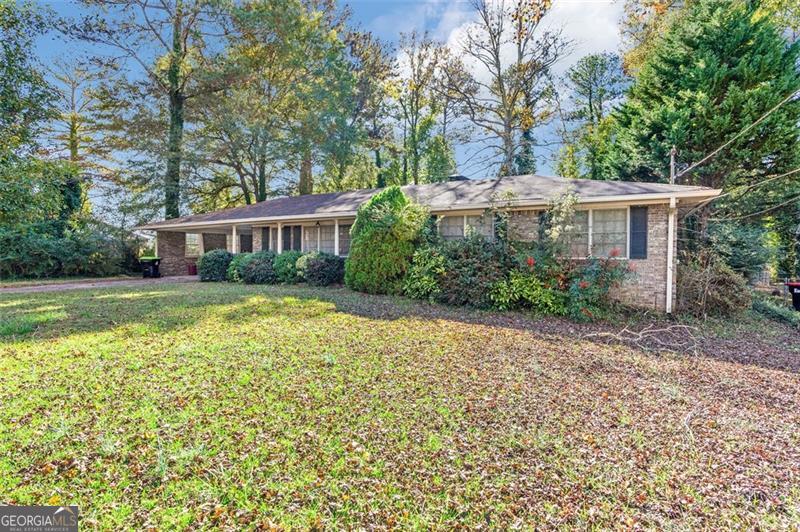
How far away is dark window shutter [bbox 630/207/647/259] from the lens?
9156 mm

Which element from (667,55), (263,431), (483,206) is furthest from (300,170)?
(263,431)

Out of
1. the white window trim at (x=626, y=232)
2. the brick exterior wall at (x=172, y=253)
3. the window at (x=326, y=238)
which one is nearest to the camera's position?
the white window trim at (x=626, y=232)

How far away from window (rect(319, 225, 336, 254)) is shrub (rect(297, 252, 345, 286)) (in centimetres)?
145

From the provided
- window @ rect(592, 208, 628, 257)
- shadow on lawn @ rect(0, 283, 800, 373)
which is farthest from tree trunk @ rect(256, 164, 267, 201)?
window @ rect(592, 208, 628, 257)

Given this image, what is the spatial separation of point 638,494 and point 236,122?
21.4m

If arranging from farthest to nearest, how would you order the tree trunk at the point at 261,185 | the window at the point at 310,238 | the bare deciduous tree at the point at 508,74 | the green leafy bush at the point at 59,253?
the tree trunk at the point at 261,185 → the bare deciduous tree at the point at 508,74 → the green leafy bush at the point at 59,253 → the window at the point at 310,238

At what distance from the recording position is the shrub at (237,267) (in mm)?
14117

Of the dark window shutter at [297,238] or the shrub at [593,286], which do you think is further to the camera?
the dark window shutter at [297,238]

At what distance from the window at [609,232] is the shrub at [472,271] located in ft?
8.23

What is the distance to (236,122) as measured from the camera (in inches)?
766

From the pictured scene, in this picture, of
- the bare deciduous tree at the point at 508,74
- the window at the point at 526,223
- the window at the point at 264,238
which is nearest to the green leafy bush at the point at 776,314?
the window at the point at 526,223

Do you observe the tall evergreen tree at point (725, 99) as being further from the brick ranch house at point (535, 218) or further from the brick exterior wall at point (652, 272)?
the brick exterior wall at point (652, 272)

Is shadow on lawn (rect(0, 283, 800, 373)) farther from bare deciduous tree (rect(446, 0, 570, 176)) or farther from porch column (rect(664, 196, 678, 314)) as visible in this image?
bare deciduous tree (rect(446, 0, 570, 176))

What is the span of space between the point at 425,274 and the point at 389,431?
667 centimetres
